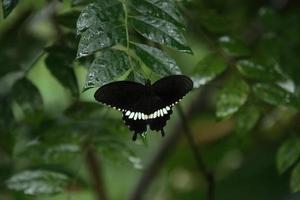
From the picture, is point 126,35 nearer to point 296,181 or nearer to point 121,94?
point 121,94

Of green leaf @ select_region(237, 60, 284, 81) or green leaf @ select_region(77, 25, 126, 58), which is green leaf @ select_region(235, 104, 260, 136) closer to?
green leaf @ select_region(237, 60, 284, 81)

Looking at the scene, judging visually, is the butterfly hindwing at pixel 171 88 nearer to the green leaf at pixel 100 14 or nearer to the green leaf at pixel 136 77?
the green leaf at pixel 136 77

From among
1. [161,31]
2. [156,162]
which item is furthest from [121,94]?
[156,162]

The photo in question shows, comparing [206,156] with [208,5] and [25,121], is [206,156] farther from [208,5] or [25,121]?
[25,121]

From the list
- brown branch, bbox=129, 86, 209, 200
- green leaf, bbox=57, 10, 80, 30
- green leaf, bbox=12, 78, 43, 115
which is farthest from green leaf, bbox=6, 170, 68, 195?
brown branch, bbox=129, 86, 209, 200

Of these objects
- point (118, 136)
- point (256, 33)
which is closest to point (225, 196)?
point (256, 33)

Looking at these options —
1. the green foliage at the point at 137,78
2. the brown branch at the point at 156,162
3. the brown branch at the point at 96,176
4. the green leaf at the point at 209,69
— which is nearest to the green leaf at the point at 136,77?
the green foliage at the point at 137,78
